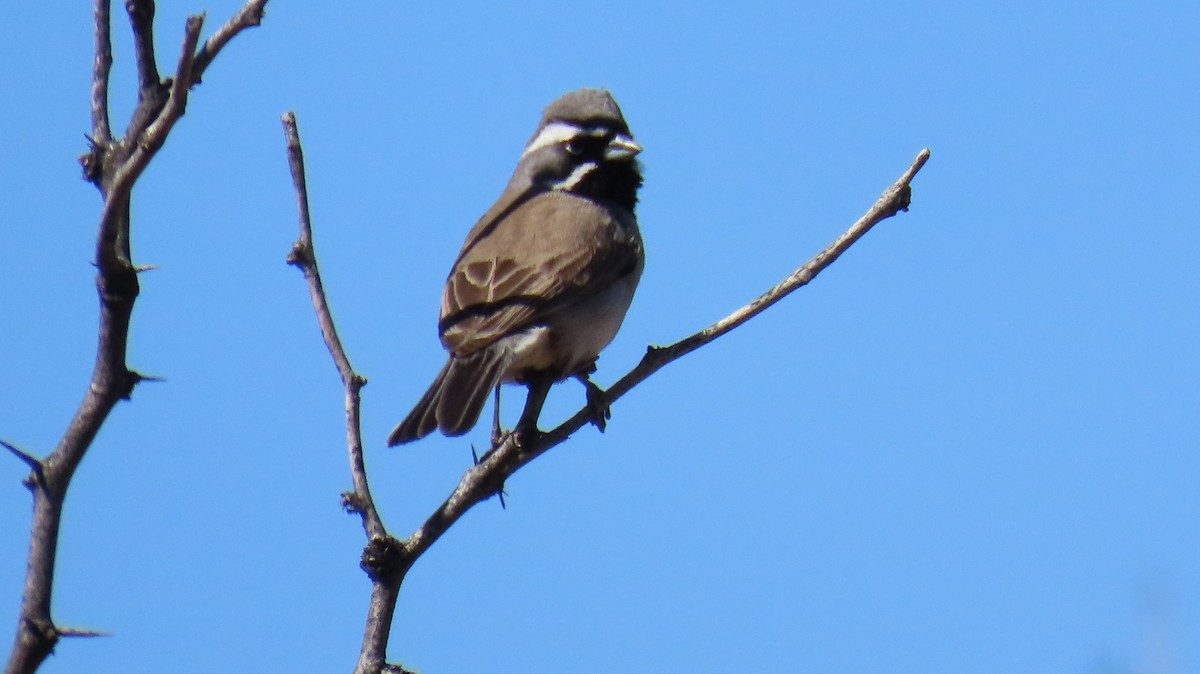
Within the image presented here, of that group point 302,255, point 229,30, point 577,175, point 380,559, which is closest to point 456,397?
point 302,255

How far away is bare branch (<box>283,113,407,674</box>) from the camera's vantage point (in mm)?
3295

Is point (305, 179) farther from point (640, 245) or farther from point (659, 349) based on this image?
point (640, 245)

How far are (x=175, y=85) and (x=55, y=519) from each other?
3.09 feet

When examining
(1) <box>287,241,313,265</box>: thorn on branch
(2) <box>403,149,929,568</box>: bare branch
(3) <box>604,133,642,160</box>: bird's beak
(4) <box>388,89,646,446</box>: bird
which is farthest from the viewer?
(3) <box>604,133,642,160</box>: bird's beak

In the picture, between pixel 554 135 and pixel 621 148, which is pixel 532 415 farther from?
pixel 554 135

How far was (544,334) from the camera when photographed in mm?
7164

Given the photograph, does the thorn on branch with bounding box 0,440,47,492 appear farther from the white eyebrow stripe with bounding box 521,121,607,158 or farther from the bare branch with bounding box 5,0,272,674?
the white eyebrow stripe with bounding box 521,121,607,158

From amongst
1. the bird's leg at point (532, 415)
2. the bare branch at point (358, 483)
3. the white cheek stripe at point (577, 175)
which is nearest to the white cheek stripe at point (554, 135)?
the white cheek stripe at point (577, 175)

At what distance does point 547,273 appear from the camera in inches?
297

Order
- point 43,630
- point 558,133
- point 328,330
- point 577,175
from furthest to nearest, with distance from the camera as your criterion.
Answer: point 558,133 < point 577,175 < point 328,330 < point 43,630

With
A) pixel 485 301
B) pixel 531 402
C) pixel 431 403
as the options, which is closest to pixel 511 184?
pixel 485 301

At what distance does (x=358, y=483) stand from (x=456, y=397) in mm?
2661

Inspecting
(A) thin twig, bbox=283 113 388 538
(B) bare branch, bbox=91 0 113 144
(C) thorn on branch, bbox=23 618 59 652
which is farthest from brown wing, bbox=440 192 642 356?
(C) thorn on branch, bbox=23 618 59 652

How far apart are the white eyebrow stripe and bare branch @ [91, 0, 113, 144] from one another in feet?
17.8
